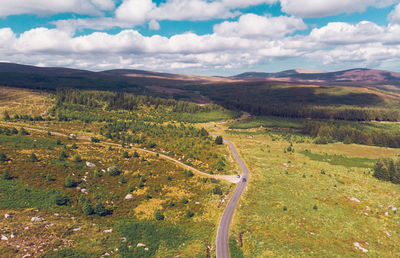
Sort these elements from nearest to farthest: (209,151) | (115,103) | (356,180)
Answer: (356,180) → (209,151) → (115,103)

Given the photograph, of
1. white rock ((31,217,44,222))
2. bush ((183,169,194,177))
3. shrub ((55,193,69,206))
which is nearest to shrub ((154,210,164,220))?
shrub ((55,193,69,206))

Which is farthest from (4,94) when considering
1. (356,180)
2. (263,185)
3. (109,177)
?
(356,180)

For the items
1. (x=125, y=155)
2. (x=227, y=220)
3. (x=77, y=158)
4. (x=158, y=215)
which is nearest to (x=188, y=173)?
(x=158, y=215)

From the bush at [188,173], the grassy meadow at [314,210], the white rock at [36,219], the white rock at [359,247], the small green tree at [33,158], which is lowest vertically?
the white rock at [359,247]

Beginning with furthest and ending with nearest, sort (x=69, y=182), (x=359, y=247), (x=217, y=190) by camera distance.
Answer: (x=217, y=190) < (x=69, y=182) < (x=359, y=247)

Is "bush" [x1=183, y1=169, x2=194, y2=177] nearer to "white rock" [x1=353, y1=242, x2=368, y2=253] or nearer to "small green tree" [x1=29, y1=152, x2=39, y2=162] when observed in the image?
"white rock" [x1=353, y1=242, x2=368, y2=253]

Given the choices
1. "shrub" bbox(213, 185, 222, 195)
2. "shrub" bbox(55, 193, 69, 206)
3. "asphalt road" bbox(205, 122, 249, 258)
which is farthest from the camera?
"shrub" bbox(213, 185, 222, 195)

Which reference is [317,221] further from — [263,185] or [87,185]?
[87,185]

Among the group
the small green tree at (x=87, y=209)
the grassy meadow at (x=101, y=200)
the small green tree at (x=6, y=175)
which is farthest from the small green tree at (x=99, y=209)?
the small green tree at (x=6, y=175)

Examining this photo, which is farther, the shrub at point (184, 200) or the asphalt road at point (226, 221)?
the shrub at point (184, 200)

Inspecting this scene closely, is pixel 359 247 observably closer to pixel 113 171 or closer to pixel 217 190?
pixel 217 190

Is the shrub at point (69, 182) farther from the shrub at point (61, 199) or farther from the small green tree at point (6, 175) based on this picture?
the small green tree at point (6, 175)
